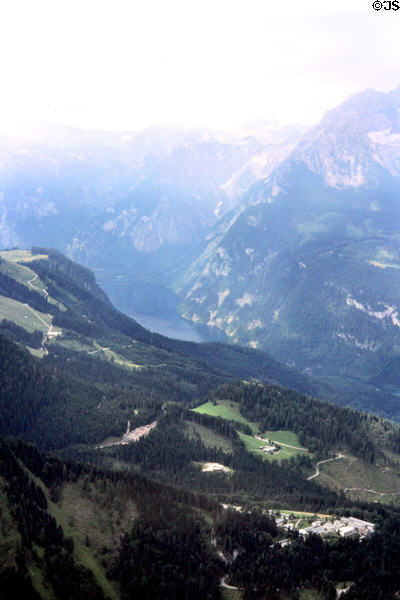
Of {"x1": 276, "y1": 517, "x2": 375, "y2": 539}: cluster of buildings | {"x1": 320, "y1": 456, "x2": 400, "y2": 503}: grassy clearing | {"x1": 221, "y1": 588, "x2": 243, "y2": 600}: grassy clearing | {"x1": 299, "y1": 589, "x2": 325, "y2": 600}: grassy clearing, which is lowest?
{"x1": 221, "y1": 588, "x2": 243, "y2": 600}: grassy clearing

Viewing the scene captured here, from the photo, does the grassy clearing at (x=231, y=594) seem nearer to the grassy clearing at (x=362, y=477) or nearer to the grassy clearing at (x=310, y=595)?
the grassy clearing at (x=310, y=595)

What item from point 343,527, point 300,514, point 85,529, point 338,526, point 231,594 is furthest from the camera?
point 300,514

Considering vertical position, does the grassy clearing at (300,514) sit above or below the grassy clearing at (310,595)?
above

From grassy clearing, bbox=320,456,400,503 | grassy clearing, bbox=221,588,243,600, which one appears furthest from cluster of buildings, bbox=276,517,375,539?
grassy clearing, bbox=320,456,400,503

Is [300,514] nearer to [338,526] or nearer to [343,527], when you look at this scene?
[338,526]

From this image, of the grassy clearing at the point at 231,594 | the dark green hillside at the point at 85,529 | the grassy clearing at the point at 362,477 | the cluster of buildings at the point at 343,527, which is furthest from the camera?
the grassy clearing at the point at 362,477

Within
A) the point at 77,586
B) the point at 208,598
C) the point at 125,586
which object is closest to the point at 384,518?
the point at 208,598

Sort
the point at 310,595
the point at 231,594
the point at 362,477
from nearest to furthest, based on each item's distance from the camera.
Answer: the point at 231,594 < the point at 310,595 < the point at 362,477

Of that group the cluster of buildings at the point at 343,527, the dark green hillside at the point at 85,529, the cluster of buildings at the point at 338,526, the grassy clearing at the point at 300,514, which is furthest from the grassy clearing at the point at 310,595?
the grassy clearing at the point at 300,514

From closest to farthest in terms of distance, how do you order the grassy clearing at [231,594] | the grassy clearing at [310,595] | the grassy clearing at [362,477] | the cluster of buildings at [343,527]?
the grassy clearing at [231,594] < the grassy clearing at [310,595] < the cluster of buildings at [343,527] < the grassy clearing at [362,477]

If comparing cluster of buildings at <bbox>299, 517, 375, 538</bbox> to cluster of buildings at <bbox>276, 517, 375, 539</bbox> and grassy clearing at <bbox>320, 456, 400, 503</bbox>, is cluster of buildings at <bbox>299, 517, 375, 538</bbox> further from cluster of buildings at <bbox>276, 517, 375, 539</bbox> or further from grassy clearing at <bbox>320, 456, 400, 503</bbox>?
grassy clearing at <bbox>320, 456, 400, 503</bbox>

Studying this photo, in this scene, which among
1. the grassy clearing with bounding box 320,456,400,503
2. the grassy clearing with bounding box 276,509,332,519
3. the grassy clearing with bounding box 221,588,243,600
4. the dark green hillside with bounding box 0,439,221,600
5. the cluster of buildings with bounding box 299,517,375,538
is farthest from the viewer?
the grassy clearing with bounding box 320,456,400,503

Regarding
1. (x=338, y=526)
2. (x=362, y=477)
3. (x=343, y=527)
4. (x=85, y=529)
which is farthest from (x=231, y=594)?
(x=362, y=477)
